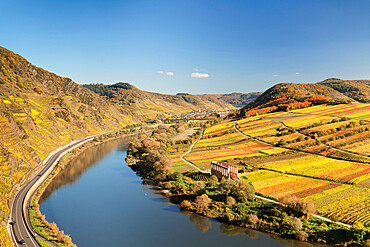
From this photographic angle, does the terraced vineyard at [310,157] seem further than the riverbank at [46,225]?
Yes

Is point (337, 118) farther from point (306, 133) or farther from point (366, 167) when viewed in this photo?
point (366, 167)

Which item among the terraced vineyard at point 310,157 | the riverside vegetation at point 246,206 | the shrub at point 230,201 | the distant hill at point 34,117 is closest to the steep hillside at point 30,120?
the distant hill at point 34,117

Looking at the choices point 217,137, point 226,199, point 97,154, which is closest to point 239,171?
point 226,199

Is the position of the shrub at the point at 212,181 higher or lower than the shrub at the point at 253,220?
higher

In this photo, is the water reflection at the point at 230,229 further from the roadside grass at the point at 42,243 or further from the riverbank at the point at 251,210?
the roadside grass at the point at 42,243

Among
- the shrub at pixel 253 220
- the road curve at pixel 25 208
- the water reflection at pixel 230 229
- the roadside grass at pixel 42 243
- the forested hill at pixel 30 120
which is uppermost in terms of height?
the forested hill at pixel 30 120
